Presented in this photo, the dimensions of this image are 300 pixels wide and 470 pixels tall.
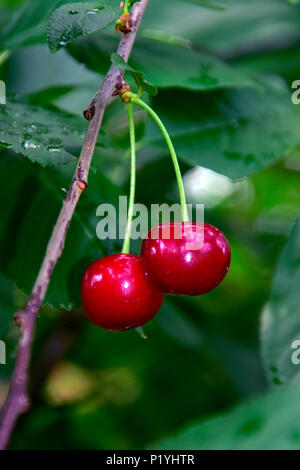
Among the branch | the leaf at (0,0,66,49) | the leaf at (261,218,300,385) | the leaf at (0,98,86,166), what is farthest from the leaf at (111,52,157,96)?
the leaf at (261,218,300,385)

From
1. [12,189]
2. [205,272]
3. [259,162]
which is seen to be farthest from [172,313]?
[205,272]

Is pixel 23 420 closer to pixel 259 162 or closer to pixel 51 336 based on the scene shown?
pixel 51 336

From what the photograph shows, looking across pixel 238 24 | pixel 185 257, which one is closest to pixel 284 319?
pixel 185 257

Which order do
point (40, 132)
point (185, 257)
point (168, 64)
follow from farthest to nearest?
point (168, 64) → point (40, 132) → point (185, 257)

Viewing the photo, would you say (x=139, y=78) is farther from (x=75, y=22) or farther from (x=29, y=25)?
(x=29, y=25)

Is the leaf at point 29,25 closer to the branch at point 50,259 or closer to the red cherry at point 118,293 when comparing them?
the branch at point 50,259

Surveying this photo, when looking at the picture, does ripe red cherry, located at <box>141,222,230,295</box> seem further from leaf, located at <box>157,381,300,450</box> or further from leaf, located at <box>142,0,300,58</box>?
leaf, located at <box>142,0,300,58</box>
